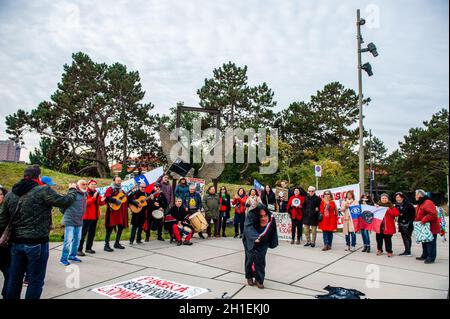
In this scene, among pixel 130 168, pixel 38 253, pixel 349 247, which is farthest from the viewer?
pixel 130 168

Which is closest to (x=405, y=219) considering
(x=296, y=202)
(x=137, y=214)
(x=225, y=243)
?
(x=296, y=202)

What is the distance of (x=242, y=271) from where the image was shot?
6.49 metres

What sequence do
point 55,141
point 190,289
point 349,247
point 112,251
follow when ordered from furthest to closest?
point 55,141 → point 349,247 → point 112,251 → point 190,289

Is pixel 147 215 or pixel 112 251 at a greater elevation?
pixel 147 215

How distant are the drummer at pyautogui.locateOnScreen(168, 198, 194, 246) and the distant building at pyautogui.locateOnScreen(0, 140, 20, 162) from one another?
97.5 feet

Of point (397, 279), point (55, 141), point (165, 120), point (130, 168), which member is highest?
point (165, 120)

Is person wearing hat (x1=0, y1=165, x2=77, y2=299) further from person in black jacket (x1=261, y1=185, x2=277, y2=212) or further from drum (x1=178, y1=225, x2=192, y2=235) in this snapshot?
person in black jacket (x1=261, y1=185, x2=277, y2=212)

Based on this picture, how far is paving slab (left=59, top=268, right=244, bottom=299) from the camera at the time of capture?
481 centimetres

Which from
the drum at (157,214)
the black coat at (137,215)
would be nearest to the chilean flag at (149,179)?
the black coat at (137,215)

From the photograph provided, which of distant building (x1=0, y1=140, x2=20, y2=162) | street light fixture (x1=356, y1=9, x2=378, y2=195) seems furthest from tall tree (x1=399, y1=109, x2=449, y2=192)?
distant building (x1=0, y1=140, x2=20, y2=162)

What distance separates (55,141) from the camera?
3472 cm
